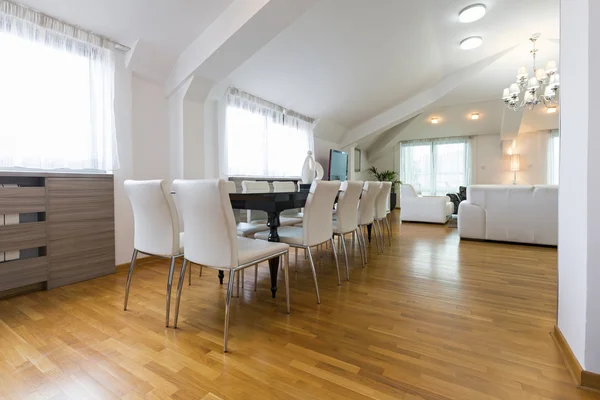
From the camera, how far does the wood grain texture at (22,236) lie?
212cm

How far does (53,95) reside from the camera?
2.46 m

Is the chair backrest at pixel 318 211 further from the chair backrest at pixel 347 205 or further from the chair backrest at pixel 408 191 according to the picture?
the chair backrest at pixel 408 191

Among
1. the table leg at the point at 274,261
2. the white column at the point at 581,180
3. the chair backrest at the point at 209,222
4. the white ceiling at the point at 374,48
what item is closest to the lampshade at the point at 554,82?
the white ceiling at the point at 374,48

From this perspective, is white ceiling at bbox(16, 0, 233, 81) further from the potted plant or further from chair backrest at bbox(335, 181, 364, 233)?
the potted plant

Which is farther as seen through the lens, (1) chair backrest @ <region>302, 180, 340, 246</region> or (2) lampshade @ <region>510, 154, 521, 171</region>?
(2) lampshade @ <region>510, 154, 521, 171</region>

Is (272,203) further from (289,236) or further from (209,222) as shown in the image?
(209,222)

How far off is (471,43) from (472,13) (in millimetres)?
929

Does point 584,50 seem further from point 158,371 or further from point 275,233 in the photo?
point 158,371

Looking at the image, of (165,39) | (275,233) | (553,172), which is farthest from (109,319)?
(553,172)

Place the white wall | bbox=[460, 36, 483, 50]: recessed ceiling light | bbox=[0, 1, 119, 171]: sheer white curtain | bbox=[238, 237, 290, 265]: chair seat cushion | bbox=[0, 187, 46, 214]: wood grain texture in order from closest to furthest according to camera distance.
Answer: bbox=[238, 237, 290, 265]: chair seat cushion
bbox=[0, 187, 46, 214]: wood grain texture
bbox=[0, 1, 119, 171]: sheer white curtain
bbox=[460, 36, 483, 50]: recessed ceiling light
the white wall

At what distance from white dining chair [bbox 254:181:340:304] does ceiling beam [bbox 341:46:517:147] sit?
5065 millimetres

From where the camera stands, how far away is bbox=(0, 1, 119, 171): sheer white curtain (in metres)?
2.21

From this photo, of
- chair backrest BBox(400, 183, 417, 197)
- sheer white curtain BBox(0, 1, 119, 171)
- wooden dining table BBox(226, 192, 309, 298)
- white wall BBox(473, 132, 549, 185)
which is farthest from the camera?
white wall BBox(473, 132, 549, 185)

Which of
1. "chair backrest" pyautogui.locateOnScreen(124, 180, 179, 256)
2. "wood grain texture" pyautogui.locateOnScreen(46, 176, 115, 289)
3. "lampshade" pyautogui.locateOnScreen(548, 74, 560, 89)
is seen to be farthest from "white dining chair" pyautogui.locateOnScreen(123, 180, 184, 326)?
"lampshade" pyautogui.locateOnScreen(548, 74, 560, 89)
